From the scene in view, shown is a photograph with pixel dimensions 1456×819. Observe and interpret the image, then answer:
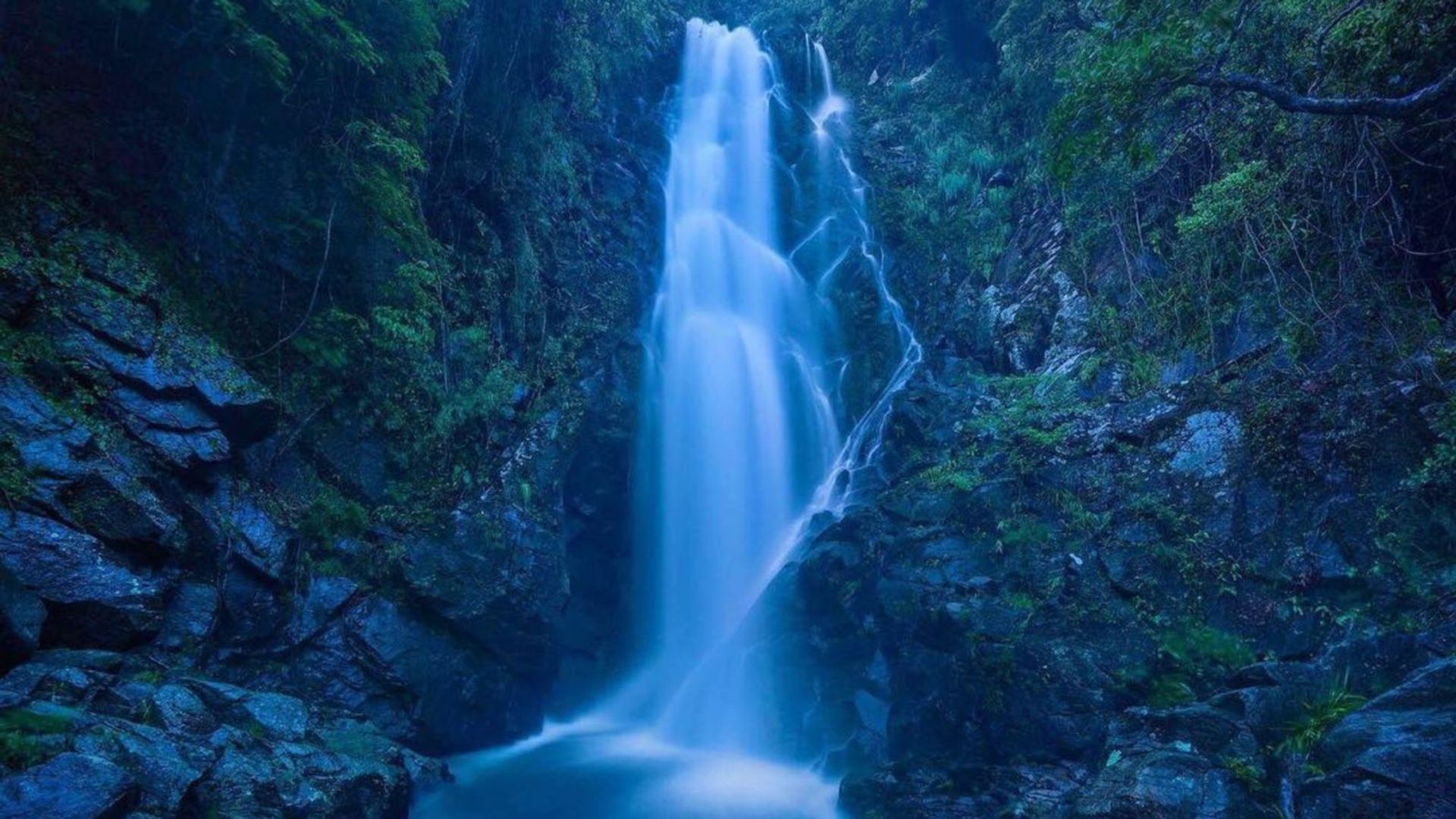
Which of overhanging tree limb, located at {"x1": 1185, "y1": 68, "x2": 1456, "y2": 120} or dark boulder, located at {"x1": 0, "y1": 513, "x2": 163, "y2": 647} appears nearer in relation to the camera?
dark boulder, located at {"x1": 0, "y1": 513, "x2": 163, "y2": 647}

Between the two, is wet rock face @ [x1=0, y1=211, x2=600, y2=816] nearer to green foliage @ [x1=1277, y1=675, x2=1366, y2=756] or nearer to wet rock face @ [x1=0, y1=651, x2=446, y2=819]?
wet rock face @ [x1=0, y1=651, x2=446, y2=819]

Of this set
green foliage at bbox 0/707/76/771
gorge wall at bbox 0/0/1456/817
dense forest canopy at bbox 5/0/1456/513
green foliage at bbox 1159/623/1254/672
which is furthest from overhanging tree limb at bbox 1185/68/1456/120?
green foliage at bbox 0/707/76/771

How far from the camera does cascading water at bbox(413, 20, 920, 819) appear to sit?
9.80 meters

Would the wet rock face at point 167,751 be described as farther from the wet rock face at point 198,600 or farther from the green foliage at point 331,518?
the green foliage at point 331,518

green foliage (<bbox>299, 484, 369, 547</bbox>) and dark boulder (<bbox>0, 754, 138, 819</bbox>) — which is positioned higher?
green foliage (<bbox>299, 484, 369, 547</bbox>)

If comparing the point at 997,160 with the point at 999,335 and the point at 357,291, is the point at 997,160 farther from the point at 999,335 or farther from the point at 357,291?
the point at 357,291

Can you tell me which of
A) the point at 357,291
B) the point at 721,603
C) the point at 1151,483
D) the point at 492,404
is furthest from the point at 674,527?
the point at 1151,483

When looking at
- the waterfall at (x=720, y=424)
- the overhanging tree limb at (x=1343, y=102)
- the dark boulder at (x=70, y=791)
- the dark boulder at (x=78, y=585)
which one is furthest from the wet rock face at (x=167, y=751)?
the overhanging tree limb at (x=1343, y=102)

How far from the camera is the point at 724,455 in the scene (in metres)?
14.7

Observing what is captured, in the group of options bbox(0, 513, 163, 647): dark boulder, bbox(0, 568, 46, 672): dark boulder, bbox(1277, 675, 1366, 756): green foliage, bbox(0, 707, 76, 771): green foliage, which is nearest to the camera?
bbox(0, 707, 76, 771): green foliage

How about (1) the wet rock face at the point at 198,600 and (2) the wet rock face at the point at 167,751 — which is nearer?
(2) the wet rock face at the point at 167,751

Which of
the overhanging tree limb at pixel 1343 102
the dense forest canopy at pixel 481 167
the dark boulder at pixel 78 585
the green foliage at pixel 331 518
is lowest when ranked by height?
the dark boulder at pixel 78 585

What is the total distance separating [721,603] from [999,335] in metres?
7.46

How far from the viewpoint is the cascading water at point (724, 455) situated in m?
9.80
